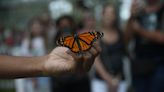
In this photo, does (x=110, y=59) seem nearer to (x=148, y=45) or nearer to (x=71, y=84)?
(x=71, y=84)

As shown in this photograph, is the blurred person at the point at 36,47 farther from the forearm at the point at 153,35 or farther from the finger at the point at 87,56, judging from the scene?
the finger at the point at 87,56

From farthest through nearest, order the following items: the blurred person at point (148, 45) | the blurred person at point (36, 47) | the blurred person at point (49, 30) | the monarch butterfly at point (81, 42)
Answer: the blurred person at point (49, 30) → the blurred person at point (36, 47) → the blurred person at point (148, 45) → the monarch butterfly at point (81, 42)

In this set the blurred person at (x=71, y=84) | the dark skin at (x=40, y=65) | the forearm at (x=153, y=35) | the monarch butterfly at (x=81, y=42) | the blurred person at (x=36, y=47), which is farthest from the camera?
the blurred person at (x=36, y=47)

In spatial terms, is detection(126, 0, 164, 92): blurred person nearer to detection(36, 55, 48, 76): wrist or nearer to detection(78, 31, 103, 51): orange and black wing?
detection(36, 55, 48, 76): wrist

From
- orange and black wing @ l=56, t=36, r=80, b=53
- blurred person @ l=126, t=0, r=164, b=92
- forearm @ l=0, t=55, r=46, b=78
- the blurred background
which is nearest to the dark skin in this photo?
forearm @ l=0, t=55, r=46, b=78

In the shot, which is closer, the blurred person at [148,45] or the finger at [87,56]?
the finger at [87,56]

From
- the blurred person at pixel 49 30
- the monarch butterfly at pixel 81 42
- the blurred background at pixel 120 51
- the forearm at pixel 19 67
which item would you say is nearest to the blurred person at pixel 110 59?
the blurred background at pixel 120 51

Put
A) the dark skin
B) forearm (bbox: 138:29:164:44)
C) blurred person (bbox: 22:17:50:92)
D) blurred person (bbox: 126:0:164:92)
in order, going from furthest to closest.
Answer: blurred person (bbox: 22:17:50:92) → blurred person (bbox: 126:0:164:92) → forearm (bbox: 138:29:164:44) → the dark skin
